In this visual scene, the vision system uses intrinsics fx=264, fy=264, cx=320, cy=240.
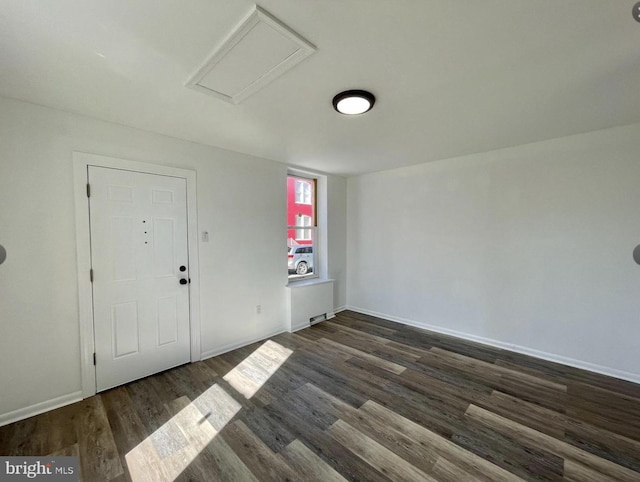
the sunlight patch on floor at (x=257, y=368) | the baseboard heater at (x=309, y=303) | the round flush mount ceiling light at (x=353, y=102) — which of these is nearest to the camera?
the round flush mount ceiling light at (x=353, y=102)

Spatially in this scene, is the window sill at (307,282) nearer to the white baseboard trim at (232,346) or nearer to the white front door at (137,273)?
the white baseboard trim at (232,346)

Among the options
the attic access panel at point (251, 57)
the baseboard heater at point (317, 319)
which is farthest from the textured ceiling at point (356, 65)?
the baseboard heater at point (317, 319)

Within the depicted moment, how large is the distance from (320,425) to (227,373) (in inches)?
49.2

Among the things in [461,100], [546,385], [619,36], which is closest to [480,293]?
[546,385]

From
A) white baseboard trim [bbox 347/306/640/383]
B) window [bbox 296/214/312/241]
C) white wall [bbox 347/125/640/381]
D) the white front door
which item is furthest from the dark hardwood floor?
window [bbox 296/214/312/241]

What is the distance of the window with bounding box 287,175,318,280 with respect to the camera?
14.3 feet

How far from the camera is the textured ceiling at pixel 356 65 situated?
1.27 meters

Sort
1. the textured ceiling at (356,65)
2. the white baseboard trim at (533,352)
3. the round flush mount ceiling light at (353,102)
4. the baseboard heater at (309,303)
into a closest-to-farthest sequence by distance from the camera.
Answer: the textured ceiling at (356,65) < the round flush mount ceiling light at (353,102) < the white baseboard trim at (533,352) < the baseboard heater at (309,303)

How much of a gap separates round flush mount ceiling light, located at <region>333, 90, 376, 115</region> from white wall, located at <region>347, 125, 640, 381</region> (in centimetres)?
223

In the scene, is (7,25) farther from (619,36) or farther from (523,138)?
(523,138)

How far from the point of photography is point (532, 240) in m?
3.17

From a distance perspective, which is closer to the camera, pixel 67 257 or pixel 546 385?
pixel 67 257

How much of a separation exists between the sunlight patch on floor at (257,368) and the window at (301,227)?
4.31 feet

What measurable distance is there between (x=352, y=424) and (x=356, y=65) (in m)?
2.54
